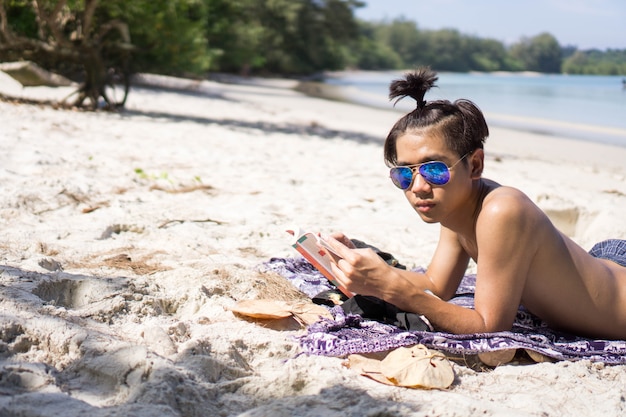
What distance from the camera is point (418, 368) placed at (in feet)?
7.34

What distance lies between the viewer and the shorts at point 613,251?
2.94 m

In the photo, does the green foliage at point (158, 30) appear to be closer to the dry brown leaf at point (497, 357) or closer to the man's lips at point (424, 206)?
the man's lips at point (424, 206)

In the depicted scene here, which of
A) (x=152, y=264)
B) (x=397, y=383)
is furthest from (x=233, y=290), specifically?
(x=397, y=383)

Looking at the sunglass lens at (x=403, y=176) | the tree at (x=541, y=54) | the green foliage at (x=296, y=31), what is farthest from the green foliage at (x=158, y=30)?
the tree at (x=541, y=54)

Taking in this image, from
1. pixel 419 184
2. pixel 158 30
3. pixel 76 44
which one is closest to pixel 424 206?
pixel 419 184

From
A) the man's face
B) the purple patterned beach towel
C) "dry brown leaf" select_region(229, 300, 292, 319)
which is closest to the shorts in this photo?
the purple patterned beach towel

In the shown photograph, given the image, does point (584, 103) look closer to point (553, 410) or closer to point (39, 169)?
point (39, 169)

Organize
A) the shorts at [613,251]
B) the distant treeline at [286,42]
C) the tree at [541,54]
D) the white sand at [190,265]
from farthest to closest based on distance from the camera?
the tree at [541,54], the distant treeline at [286,42], the shorts at [613,251], the white sand at [190,265]

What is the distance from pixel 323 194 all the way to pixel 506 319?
3.03 m

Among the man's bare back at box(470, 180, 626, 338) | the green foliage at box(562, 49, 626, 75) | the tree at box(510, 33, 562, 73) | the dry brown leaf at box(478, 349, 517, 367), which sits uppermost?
the tree at box(510, 33, 562, 73)

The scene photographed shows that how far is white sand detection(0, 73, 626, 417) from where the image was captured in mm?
2018

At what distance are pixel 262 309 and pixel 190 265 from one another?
0.71m

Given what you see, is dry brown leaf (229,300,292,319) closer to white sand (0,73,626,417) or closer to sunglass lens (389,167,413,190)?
white sand (0,73,626,417)

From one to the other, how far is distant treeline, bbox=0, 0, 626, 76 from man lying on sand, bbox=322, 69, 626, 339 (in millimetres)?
3843
